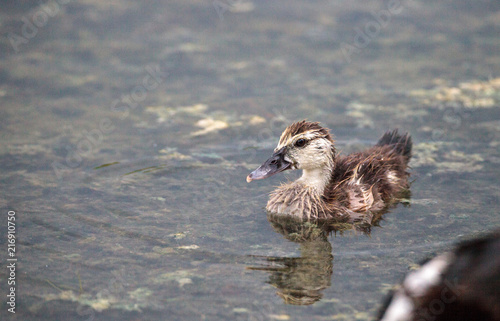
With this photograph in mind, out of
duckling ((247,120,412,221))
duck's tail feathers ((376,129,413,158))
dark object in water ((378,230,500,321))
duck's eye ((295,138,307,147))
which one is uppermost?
duck's tail feathers ((376,129,413,158))

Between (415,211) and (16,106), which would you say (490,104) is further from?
(16,106)

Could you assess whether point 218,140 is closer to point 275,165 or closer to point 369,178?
point 275,165

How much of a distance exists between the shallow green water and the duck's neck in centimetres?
58

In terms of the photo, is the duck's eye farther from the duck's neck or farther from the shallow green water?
the shallow green water

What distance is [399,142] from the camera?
24.0 ft

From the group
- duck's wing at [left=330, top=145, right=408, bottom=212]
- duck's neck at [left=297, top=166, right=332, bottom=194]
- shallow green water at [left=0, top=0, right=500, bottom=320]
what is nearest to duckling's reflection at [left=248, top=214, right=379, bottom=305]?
shallow green water at [left=0, top=0, right=500, bottom=320]

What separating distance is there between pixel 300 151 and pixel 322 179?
0.42m

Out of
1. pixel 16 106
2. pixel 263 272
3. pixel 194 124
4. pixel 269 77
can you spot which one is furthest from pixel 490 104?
pixel 16 106

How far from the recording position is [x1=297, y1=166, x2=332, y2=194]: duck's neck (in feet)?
22.1

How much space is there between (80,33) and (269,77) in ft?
12.1

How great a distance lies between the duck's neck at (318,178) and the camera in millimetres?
6746

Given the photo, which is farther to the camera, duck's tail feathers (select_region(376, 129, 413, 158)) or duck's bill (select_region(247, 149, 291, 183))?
duck's tail feathers (select_region(376, 129, 413, 158))

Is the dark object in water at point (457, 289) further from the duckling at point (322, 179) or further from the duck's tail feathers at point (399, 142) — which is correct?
the duck's tail feathers at point (399, 142)

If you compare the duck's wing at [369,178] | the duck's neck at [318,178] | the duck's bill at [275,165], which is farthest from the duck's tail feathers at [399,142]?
the duck's bill at [275,165]
